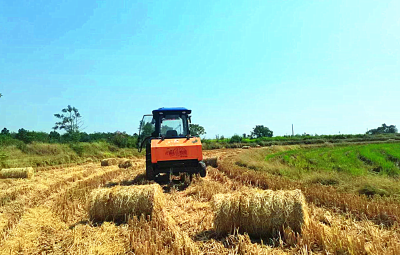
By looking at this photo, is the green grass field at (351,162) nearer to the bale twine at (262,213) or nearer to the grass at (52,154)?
the bale twine at (262,213)

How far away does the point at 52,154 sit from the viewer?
68.3 feet

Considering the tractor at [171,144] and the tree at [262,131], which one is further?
the tree at [262,131]

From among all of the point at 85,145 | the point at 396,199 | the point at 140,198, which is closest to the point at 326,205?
the point at 396,199

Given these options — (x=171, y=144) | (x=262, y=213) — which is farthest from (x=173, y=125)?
(x=262, y=213)

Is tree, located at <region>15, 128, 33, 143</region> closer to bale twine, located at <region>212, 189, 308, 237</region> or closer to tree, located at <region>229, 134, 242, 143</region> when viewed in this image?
bale twine, located at <region>212, 189, 308, 237</region>

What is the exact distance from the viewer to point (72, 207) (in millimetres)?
6172

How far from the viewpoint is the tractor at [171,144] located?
9.02 meters

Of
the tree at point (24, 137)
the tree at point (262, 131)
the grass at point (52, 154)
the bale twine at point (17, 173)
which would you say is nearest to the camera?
the bale twine at point (17, 173)

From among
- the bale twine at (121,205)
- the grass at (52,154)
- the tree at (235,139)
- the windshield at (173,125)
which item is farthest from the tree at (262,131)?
the bale twine at (121,205)

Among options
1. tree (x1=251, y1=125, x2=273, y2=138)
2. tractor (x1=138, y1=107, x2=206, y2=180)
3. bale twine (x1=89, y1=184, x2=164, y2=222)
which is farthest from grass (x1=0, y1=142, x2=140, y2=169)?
tree (x1=251, y1=125, x2=273, y2=138)

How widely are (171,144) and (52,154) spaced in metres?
15.5

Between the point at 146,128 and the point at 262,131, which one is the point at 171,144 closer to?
the point at 146,128

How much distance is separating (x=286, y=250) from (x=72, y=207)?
4659mm

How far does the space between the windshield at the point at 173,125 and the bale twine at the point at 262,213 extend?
5.97 metres
